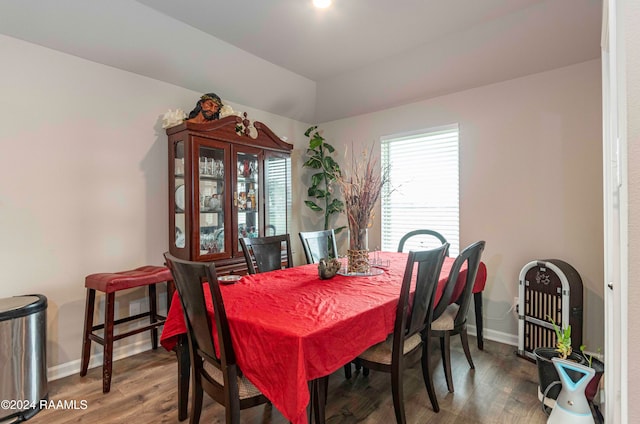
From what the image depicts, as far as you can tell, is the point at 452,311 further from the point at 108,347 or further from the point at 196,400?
the point at 108,347

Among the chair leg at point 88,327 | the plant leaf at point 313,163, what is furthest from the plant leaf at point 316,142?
the chair leg at point 88,327

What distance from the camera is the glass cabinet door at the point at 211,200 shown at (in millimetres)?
2918

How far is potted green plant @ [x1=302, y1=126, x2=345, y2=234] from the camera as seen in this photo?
13.4ft

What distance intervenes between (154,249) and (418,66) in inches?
120

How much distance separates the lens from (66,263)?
8.11 feet

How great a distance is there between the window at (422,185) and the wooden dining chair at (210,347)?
2.35 meters

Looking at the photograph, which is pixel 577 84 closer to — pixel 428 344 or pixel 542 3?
pixel 542 3

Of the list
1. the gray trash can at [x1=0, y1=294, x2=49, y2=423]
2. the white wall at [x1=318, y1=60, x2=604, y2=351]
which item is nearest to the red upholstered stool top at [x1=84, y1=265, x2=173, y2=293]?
the gray trash can at [x1=0, y1=294, x2=49, y2=423]

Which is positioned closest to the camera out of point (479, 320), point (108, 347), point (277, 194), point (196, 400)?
point (196, 400)

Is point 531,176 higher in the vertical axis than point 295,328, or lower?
higher

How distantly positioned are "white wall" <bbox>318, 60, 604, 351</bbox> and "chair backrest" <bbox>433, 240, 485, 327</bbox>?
1022mm

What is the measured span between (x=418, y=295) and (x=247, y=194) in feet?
7.02

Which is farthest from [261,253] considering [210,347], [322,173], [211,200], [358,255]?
[322,173]

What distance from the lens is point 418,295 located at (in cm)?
176
